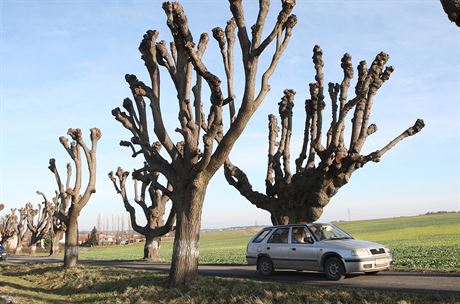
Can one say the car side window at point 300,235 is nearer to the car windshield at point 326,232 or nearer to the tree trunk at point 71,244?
the car windshield at point 326,232

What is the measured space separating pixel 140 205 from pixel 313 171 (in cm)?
1386

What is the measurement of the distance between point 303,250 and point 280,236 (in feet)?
4.40

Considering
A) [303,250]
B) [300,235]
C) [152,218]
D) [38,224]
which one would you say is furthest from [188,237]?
[38,224]

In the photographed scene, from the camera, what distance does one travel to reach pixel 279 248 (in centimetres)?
1490

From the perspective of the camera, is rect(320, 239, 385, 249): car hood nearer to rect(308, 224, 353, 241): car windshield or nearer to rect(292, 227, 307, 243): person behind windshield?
rect(308, 224, 353, 241): car windshield

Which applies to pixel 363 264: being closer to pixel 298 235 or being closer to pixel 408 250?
pixel 298 235

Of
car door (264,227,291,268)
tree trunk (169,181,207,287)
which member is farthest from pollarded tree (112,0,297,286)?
car door (264,227,291,268)

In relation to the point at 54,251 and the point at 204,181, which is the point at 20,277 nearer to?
the point at 204,181

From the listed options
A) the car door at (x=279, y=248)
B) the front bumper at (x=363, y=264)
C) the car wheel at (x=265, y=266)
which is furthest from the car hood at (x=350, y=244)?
the car wheel at (x=265, y=266)

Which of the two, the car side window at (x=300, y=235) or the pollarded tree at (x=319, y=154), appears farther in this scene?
the pollarded tree at (x=319, y=154)

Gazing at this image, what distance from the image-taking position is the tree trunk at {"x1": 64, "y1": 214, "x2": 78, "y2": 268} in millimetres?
20734

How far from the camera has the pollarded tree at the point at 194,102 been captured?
11.9 metres

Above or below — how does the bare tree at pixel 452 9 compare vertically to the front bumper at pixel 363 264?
above

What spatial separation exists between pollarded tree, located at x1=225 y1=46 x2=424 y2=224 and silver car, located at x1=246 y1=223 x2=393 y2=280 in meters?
3.12
